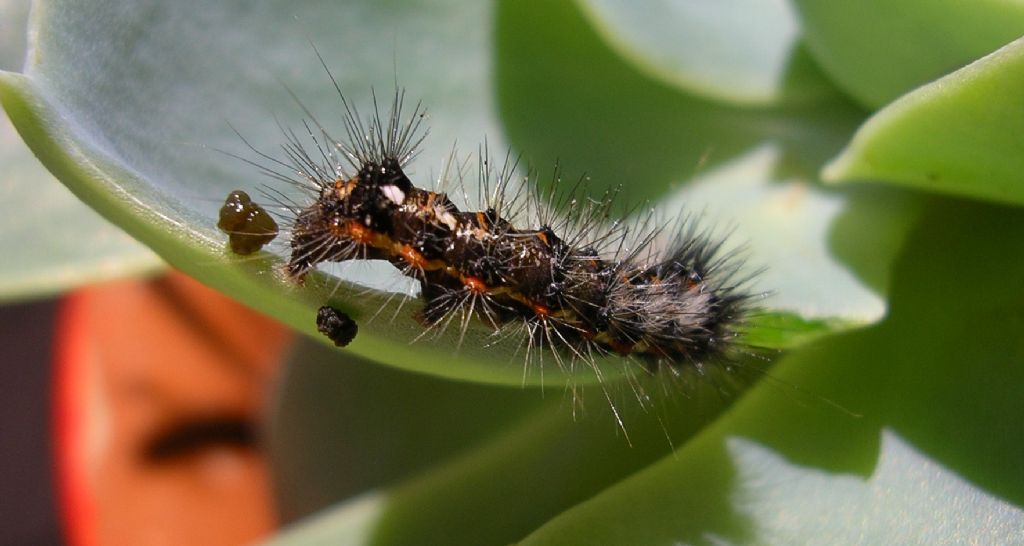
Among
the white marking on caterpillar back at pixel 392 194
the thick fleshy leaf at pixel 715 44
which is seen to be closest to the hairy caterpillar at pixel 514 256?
the white marking on caterpillar back at pixel 392 194

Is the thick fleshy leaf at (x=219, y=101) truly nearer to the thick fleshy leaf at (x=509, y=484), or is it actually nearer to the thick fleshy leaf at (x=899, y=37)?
the thick fleshy leaf at (x=509, y=484)

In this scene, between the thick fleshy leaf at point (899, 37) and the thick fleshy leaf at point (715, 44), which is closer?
the thick fleshy leaf at point (899, 37)

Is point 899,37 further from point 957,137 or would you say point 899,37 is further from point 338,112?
point 338,112

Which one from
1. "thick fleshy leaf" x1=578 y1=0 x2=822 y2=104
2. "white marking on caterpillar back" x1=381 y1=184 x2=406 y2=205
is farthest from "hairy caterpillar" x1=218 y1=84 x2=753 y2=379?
"thick fleshy leaf" x1=578 y1=0 x2=822 y2=104

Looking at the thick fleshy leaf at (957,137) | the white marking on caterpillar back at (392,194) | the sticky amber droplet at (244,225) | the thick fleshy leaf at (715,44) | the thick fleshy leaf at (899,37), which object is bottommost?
the sticky amber droplet at (244,225)

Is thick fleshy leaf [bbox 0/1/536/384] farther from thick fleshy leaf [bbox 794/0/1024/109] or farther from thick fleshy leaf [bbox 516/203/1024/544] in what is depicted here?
thick fleshy leaf [bbox 794/0/1024/109]

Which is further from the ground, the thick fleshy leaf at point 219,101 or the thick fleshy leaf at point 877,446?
the thick fleshy leaf at point 219,101

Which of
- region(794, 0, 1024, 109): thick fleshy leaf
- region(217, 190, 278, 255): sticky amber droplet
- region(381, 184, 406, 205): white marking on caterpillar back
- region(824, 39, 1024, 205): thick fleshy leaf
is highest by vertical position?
region(794, 0, 1024, 109): thick fleshy leaf
